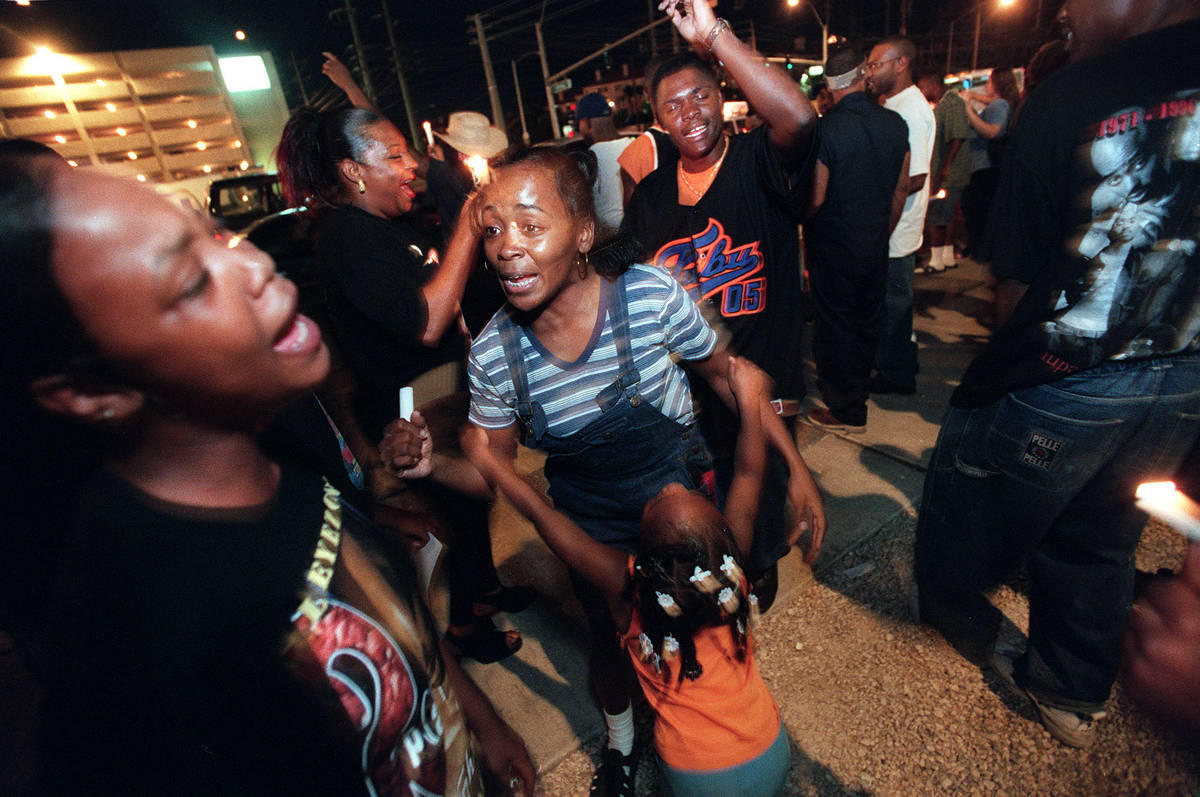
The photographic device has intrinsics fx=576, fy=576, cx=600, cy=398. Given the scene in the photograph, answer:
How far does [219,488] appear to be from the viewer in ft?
2.72

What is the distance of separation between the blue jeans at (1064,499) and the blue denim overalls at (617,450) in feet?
2.80

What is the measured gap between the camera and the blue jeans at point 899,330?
414 centimetres

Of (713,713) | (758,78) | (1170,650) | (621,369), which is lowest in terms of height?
(713,713)

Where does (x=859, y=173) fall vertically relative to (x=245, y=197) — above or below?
below

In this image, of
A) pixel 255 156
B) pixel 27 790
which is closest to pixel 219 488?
pixel 27 790

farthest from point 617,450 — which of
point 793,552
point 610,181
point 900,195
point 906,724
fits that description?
point 900,195

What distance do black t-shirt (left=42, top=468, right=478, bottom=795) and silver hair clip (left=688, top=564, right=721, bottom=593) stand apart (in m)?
0.69

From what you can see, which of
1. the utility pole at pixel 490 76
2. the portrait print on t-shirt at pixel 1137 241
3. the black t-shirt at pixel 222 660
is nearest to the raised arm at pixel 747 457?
the portrait print on t-shirt at pixel 1137 241

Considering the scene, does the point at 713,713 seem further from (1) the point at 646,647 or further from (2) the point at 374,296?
(2) the point at 374,296

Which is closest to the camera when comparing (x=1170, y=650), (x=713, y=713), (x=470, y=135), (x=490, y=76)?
(x=1170, y=650)

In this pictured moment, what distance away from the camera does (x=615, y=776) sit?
1.97 m

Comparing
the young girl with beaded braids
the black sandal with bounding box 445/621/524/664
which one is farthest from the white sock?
the black sandal with bounding box 445/621/524/664

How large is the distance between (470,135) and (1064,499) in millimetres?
3987

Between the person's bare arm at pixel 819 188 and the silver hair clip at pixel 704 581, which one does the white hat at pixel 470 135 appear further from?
the silver hair clip at pixel 704 581
